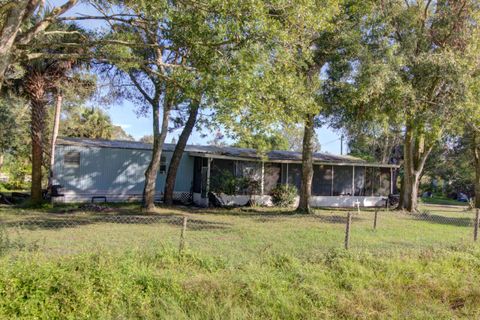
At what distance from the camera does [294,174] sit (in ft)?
80.5

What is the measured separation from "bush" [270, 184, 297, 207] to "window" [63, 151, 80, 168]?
10.3 metres

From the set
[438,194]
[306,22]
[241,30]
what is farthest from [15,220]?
[438,194]

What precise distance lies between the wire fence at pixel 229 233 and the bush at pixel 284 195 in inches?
175

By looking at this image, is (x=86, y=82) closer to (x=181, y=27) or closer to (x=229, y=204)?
(x=229, y=204)

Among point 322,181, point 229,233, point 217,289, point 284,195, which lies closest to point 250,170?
point 284,195

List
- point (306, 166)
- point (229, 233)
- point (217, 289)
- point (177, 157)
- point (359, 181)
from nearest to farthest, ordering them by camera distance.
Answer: point (217, 289) < point (229, 233) < point (306, 166) < point (177, 157) < point (359, 181)

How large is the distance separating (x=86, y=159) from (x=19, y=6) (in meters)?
13.4

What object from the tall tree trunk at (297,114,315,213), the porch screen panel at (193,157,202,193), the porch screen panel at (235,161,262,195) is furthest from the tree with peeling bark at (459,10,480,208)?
the porch screen panel at (193,157,202,193)

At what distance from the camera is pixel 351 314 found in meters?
5.57

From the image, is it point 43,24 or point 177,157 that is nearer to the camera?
point 43,24

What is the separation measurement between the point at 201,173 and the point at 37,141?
8.27 metres

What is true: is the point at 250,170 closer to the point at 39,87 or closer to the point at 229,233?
the point at 229,233

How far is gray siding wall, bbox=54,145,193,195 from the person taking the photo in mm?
19828

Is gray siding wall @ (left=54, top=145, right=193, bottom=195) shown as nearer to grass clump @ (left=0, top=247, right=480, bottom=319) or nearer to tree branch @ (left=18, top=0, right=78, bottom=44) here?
tree branch @ (left=18, top=0, right=78, bottom=44)
